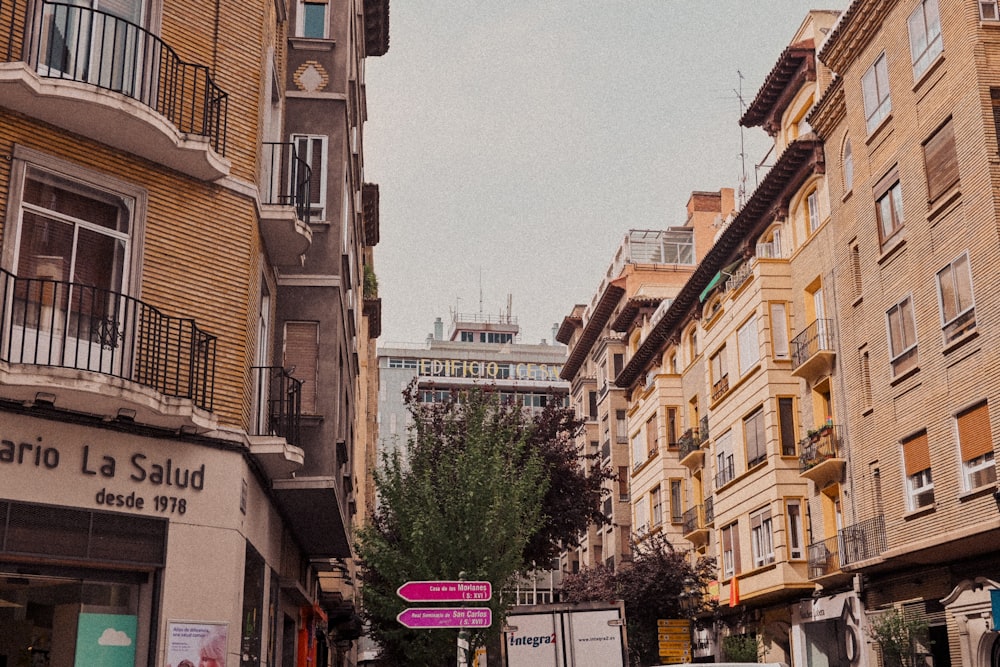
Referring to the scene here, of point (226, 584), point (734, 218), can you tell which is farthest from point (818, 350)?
point (226, 584)

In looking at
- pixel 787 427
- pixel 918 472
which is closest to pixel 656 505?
pixel 787 427

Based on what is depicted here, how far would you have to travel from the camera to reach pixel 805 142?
111 feet

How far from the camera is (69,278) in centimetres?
1250

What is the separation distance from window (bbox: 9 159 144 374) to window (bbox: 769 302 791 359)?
2559cm

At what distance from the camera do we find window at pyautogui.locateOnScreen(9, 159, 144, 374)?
12.0 meters

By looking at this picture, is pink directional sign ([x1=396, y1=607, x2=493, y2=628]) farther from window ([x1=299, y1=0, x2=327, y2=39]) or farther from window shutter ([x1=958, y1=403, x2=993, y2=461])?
window shutter ([x1=958, y1=403, x2=993, y2=461])

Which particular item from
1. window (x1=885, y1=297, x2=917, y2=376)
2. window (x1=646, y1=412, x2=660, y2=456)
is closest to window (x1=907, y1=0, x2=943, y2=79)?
window (x1=885, y1=297, x2=917, y2=376)

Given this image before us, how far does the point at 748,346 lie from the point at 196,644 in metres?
27.2

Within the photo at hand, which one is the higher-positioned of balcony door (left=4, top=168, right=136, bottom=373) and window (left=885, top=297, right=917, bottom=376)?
window (left=885, top=297, right=917, bottom=376)

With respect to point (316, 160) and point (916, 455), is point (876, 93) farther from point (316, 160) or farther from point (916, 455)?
point (316, 160)

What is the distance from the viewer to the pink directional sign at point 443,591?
1316 cm

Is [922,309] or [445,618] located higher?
[922,309]

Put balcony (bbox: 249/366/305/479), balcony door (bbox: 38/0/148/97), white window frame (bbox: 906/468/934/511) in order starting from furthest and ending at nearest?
1. white window frame (bbox: 906/468/934/511)
2. balcony (bbox: 249/366/305/479)
3. balcony door (bbox: 38/0/148/97)

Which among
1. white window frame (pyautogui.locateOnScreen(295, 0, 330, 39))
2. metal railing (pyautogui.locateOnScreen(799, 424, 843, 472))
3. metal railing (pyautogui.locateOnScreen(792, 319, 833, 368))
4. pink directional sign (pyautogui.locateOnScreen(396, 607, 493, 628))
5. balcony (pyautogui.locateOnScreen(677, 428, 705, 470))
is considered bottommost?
pink directional sign (pyautogui.locateOnScreen(396, 607, 493, 628))
